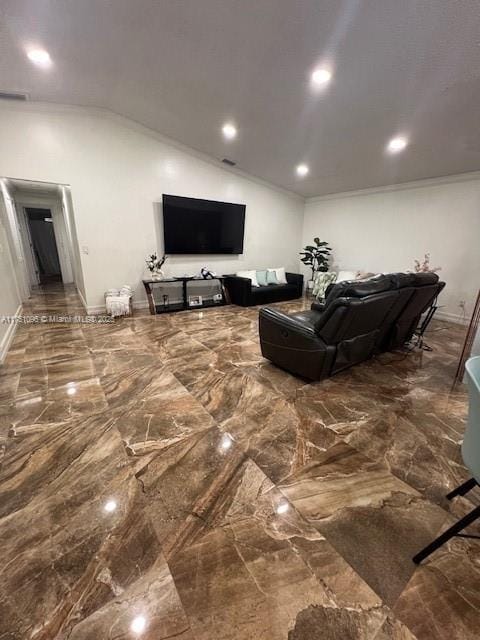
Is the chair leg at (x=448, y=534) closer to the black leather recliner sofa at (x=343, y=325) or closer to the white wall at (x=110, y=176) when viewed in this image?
the black leather recliner sofa at (x=343, y=325)

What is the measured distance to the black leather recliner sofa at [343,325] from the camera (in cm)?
227

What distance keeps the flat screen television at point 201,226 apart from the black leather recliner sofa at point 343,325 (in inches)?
123

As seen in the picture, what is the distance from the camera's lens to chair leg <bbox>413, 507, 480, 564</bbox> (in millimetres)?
957

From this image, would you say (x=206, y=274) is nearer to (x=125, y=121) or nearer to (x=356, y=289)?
(x=125, y=121)

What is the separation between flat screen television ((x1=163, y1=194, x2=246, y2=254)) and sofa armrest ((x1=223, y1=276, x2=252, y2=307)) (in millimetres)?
745

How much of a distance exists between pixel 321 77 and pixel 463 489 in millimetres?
3556

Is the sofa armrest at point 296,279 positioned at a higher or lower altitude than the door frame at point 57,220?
lower

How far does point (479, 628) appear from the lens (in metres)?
0.97

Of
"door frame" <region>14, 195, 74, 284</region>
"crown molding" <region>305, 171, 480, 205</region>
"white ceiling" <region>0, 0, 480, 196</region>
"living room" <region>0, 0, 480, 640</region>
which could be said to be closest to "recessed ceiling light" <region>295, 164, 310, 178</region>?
"living room" <region>0, 0, 480, 640</region>

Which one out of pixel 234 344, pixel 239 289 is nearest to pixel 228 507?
pixel 234 344

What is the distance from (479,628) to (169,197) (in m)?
5.58

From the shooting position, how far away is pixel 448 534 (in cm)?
104

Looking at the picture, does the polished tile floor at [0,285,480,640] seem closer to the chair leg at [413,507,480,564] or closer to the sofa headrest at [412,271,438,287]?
the chair leg at [413,507,480,564]

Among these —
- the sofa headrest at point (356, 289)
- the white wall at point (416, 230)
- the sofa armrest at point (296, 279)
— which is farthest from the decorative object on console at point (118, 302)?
the white wall at point (416, 230)
